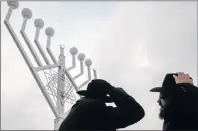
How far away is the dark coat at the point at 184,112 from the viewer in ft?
5.90

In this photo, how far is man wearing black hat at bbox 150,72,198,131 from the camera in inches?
70.9

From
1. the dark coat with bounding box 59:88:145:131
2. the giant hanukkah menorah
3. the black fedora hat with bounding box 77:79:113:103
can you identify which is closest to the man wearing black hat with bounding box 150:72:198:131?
the dark coat with bounding box 59:88:145:131

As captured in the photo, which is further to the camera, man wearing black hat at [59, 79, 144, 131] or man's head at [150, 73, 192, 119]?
man's head at [150, 73, 192, 119]

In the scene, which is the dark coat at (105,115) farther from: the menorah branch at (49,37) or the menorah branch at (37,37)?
the menorah branch at (49,37)

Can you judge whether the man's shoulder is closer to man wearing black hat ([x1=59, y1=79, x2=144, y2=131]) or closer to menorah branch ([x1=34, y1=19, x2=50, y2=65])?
man wearing black hat ([x1=59, y1=79, x2=144, y2=131])

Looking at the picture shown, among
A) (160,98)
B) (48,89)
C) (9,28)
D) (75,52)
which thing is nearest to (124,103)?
(160,98)

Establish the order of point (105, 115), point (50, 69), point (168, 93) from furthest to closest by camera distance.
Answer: point (50, 69) < point (168, 93) < point (105, 115)

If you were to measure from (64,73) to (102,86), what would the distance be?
5960 mm

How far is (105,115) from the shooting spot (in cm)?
174

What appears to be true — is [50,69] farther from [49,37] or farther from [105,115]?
[105,115]

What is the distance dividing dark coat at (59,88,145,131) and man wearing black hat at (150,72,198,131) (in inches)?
7.5

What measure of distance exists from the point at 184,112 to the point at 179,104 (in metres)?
0.05

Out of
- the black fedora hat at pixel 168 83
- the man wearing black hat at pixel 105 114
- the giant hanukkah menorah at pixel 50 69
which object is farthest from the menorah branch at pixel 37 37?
the man wearing black hat at pixel 105 114

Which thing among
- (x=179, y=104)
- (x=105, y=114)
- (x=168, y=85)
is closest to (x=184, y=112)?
(x=179, y=104)
